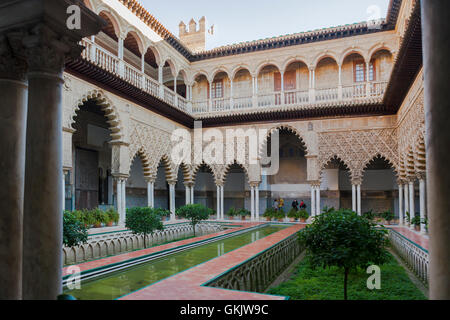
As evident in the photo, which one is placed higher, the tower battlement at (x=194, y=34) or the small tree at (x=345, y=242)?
the tower battlement at (x=194, y=34)

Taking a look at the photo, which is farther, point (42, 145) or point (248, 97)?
point (248, 97)

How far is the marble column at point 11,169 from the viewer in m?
3.14

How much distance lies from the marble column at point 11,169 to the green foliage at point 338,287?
372cm

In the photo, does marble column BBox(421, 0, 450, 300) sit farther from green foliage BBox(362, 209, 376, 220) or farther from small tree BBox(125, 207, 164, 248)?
small tree BBox(125, 207, 164, 248)

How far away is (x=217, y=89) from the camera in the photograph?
19875 millimetres

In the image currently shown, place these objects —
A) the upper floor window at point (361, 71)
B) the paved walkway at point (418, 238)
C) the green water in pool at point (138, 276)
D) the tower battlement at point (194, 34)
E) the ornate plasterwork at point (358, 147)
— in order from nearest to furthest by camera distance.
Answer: the green water in pool at point (138, 276) < the paved walkway at point (418, 238) < the ornate plasterwork at point (358, 147) < the upper floor window at point (361, 71) < the tower battlement at point (194, 34)

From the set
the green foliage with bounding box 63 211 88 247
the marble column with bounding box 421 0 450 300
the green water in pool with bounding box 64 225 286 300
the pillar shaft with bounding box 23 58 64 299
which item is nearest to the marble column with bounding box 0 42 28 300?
the pillar shaft with bounding box 23 58 64 299

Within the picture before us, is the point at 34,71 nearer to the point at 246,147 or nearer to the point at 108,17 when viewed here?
the point at 108,17

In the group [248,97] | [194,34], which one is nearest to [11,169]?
[248,97]

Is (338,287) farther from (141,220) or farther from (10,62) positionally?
(10,62)

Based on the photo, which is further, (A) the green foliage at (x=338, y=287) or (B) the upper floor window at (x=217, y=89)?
(B) the upper floor window at (x=217, y=89)

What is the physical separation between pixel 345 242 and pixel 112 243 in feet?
23.1

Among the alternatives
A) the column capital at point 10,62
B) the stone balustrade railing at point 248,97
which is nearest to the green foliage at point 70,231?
the column capital at point 10,62

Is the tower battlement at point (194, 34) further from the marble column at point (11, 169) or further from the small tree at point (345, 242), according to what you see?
the marble column at point (11, 169)
